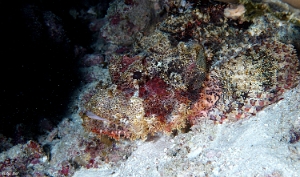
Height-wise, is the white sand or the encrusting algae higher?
the encrusting algae

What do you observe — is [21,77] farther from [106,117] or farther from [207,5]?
[207,5]

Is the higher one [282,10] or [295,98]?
[282,10]

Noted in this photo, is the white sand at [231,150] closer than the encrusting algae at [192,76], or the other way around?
the white sand at [231,150]

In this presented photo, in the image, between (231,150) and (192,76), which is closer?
(231,150)

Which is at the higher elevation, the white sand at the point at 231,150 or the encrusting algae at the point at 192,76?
the encrusting algae at the point at 192,76

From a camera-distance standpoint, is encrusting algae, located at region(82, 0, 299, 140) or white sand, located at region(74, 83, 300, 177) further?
encrusting algae, located at region(82, 0, 299, 140)

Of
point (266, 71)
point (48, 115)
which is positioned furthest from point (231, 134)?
point (48, 115)

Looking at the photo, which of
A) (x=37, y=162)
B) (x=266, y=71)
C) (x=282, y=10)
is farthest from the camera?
(x=37, y=162)

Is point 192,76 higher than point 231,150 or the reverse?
higher
